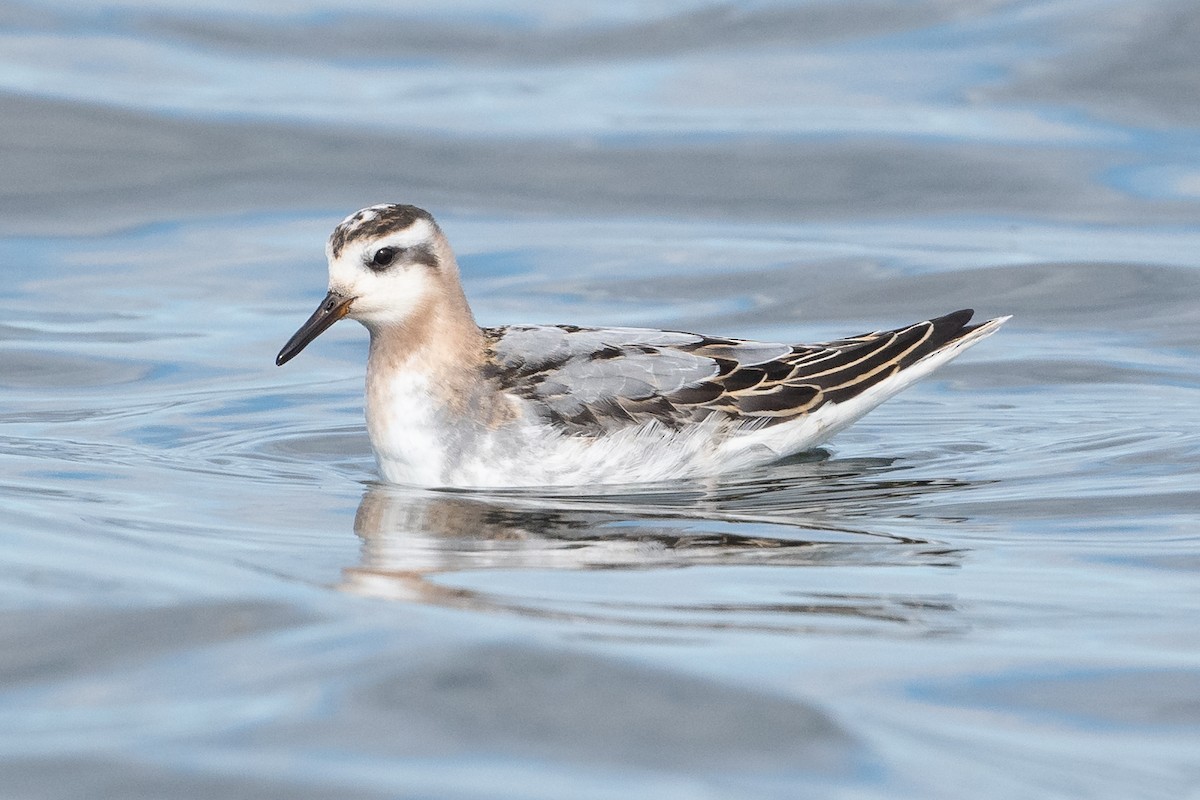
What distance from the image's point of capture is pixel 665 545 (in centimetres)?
733

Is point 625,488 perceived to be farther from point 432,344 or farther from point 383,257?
point 383,257

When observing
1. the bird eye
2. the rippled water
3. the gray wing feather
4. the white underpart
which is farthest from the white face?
the rippled water

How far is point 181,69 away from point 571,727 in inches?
526

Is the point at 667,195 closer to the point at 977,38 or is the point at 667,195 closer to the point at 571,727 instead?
the point at 977,38

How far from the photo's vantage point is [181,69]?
17375 millimetres

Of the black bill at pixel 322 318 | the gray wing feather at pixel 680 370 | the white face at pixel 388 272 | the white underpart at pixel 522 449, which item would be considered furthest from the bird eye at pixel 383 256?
the gray wing feather at pixel 680 370

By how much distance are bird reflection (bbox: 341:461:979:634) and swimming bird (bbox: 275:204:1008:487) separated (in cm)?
19

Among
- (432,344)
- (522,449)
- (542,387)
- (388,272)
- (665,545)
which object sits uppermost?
(388,272)

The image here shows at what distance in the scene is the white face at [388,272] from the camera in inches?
348

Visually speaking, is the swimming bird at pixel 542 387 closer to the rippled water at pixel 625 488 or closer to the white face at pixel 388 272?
the white face at pixel 388 272

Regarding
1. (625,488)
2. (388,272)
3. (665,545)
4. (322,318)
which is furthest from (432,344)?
(665,545)

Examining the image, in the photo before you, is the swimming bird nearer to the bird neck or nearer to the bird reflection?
the bird neck

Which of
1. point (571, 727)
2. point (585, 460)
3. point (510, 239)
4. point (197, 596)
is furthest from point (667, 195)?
point (571, 727)

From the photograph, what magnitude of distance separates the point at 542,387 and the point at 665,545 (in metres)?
1.68
